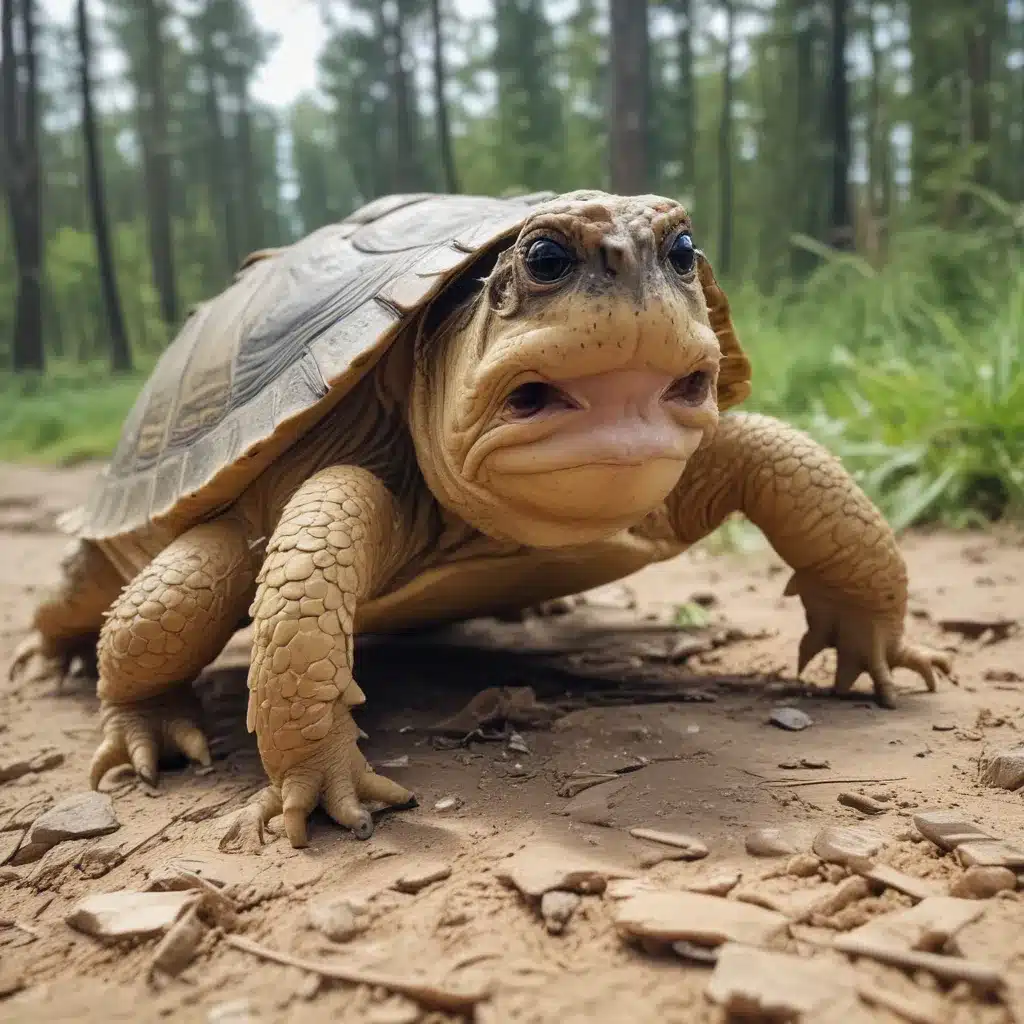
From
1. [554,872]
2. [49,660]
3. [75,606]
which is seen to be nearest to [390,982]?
[554,872]

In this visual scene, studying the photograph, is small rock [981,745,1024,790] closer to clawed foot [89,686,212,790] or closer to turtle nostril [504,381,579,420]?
turtle nostril [504,381,579,420]

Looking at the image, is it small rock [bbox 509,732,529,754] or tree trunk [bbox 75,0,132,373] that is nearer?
small rock [bbox 509,732,529,754]

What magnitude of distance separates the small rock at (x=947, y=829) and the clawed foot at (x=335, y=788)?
972 millimetres

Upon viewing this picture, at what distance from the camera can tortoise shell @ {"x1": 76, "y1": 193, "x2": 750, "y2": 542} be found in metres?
2.20

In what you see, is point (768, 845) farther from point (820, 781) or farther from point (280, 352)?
point (280, 352)

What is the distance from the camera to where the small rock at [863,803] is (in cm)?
164

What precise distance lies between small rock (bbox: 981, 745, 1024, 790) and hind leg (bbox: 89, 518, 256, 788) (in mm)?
1826

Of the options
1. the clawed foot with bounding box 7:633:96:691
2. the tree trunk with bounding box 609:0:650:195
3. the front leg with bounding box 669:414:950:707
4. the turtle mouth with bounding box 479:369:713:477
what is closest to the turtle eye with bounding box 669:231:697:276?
the turtle mouth with bounding box 479:369:713:477

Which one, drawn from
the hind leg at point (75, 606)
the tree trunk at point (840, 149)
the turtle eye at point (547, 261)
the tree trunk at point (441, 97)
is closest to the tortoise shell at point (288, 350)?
the hind leg at point (75, 606)

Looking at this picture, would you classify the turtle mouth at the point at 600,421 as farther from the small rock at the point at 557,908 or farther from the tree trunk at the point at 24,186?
the tree trunk at the point at 24,186

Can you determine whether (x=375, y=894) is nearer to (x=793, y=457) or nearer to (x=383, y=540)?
(x=383, y=540)

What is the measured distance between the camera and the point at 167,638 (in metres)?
2.27

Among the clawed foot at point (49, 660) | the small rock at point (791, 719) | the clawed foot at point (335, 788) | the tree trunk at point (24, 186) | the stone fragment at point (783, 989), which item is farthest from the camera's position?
the tree trunk at point (24, 186)

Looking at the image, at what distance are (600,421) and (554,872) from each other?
0.83 m
